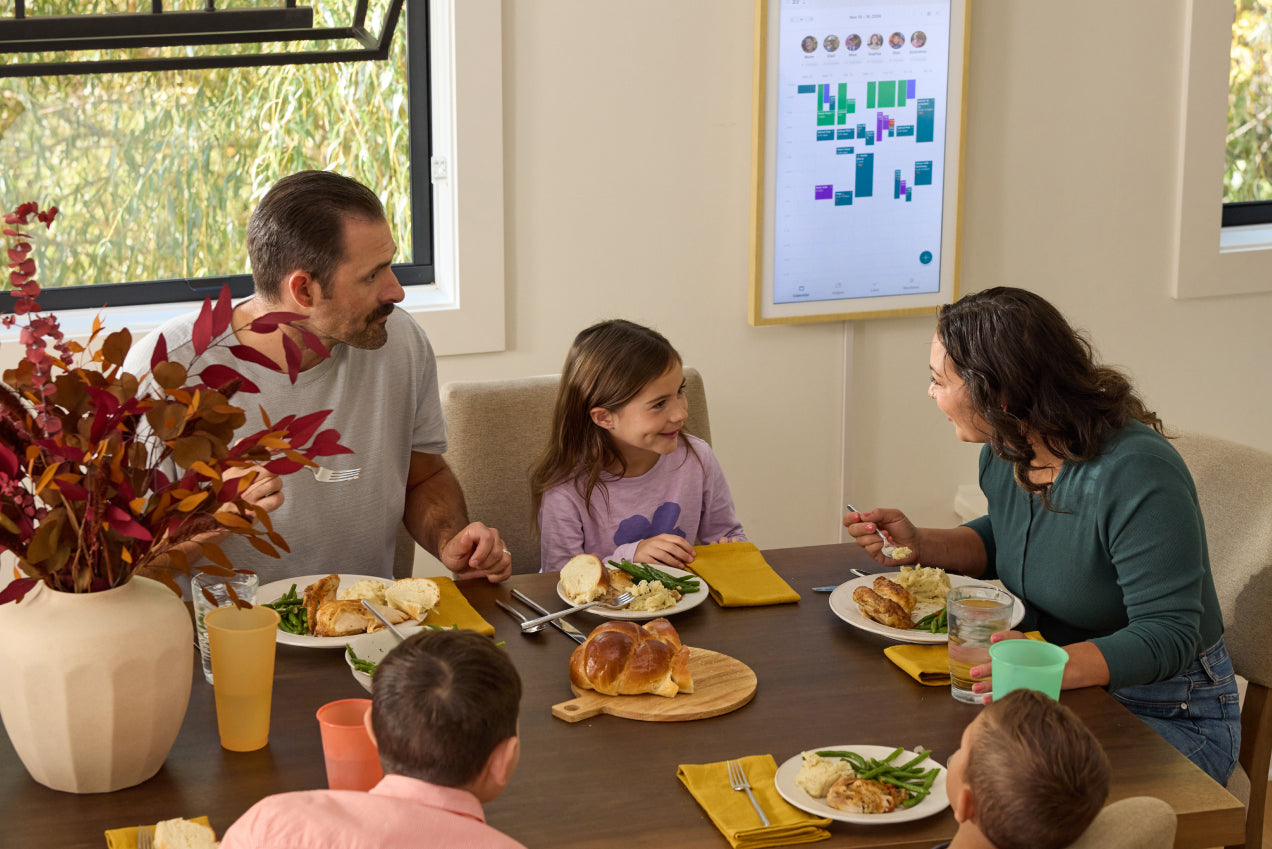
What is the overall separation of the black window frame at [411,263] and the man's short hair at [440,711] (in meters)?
1.89

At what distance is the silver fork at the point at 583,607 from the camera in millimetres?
1634

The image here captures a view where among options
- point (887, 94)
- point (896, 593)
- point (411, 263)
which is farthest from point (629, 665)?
point (887, 94)

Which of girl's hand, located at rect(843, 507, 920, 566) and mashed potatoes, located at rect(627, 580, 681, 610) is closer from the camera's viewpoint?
mashed potatoes, located at rect(627, 580, 681, 610)

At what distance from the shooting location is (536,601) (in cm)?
175

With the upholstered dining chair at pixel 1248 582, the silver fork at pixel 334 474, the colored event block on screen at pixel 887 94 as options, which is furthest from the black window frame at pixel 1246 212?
the silver fork at pixel 334 474

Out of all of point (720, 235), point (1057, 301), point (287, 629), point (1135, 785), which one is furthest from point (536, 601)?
point (1057, 301)

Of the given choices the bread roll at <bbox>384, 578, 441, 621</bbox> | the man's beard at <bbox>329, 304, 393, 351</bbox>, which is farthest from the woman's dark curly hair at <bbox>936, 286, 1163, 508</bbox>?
the man's beard at <bbox>329, 304, 393, 351</bbox>

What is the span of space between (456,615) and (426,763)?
0.68 metres

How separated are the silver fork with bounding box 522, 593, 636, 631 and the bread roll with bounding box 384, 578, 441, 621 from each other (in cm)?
12

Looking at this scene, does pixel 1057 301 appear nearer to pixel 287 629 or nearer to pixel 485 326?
pixel 485 326

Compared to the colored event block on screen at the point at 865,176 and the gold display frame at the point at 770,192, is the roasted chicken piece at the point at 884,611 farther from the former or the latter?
the colored event block on screen at the point at 865,176

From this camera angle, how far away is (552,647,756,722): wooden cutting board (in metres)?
1.38

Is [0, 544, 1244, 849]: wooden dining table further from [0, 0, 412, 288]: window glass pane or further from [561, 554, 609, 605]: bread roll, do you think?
[0, 0, 412, 288]: window glass pane

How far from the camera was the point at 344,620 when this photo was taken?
5.09 feet
